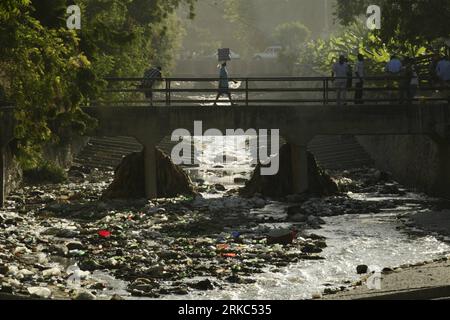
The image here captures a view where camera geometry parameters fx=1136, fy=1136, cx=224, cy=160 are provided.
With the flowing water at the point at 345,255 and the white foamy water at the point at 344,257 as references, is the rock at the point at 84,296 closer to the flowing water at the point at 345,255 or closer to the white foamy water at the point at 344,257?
the flowing water at the point at 345,255

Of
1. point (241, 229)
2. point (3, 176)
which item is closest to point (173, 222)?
point (241, 229)

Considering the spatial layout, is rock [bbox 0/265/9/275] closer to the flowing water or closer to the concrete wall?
the flowing water

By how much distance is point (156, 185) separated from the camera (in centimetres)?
3697

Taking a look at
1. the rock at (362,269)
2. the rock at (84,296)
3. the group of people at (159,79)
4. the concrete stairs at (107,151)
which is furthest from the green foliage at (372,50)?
the rock at (84,296)

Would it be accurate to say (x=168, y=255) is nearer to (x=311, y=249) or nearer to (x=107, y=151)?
(x=311, y=249)

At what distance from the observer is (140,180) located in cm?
3681

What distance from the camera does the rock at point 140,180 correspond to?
119 feet

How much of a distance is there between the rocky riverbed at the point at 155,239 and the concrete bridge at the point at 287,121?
2047mm

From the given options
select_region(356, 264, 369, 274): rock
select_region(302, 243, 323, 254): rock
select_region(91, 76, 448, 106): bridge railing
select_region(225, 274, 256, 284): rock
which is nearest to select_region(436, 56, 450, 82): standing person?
select_region(91, 76, 448, 106): bridge railing

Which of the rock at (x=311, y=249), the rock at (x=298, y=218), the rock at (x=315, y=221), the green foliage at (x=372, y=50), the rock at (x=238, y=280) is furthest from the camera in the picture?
the green foliage at (x=372, y=50)

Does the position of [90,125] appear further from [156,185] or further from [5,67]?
[5,67]

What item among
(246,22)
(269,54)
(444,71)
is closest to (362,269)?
(444,71)

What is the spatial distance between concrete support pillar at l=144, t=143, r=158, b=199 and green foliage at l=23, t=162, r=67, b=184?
4899mm

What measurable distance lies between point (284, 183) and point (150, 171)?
447cm
